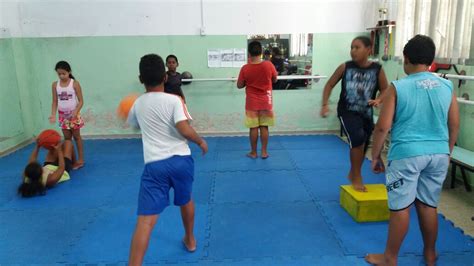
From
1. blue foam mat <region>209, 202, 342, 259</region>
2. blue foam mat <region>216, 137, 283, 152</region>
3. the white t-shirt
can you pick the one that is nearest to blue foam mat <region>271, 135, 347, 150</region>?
blue foam mat <region>216, 137, 283, 152</region>

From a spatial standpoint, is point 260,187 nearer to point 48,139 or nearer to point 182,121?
point 182,121

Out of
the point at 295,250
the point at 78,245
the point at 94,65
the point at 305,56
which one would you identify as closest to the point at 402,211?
the point at 295,250

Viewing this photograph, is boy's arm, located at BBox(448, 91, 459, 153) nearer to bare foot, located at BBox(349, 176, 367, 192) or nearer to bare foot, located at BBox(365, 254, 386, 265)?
bare foot, located at BBox(365, 254, 386, 265)

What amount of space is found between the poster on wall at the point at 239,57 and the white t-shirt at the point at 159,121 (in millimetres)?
4070

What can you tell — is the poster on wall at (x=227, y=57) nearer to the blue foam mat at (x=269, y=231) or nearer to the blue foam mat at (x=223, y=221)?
the blue foam mat at (x=223, y=221)

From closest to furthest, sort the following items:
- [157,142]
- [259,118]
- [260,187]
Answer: [157,142] → [260,187] → [259,118]

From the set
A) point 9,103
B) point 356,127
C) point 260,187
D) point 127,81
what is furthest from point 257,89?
point 9,103

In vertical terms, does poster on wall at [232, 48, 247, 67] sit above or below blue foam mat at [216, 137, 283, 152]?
above

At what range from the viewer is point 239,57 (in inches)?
238

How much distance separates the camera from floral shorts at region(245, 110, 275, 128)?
188 inches

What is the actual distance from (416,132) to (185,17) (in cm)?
467

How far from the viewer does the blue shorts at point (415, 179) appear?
2.01 meters

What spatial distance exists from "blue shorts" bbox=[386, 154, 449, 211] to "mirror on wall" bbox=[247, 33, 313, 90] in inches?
161

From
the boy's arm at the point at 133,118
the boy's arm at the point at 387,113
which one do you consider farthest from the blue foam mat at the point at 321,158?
the boy's arm at the point at 133,118
